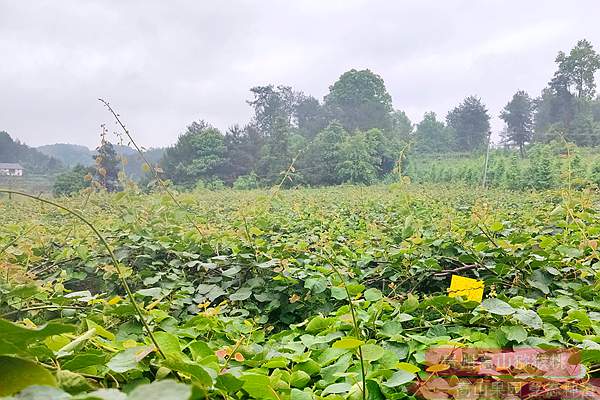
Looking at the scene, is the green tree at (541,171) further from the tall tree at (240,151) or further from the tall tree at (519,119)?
the tall tree at (519,119)

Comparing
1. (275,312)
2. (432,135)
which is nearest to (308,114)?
(432,135)

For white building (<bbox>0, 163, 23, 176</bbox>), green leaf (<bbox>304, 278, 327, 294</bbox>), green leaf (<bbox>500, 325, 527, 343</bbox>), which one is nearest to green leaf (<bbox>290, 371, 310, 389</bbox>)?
green leaf (<bbox>500, 325, 527, 343</bbox>)

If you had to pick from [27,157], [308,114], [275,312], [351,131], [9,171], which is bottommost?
[275,312]

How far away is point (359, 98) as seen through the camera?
32.2 m

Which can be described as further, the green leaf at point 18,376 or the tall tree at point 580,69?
the tall tree at point 580,69

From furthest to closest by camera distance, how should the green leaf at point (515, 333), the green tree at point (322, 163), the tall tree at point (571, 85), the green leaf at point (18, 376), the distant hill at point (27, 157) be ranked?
the tall tree at point (571, 85) → the green tree at point (322, 163) → the distant hill at point (27, 157) → the green leaf at point (515, 333) → the green leaf at point (18, 376)

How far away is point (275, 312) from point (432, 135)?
3348cm

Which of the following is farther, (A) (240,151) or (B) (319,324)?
(A) (240,151)

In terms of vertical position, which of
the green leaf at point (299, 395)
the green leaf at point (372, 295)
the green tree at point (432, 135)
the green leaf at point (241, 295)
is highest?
the green tree at point (432, 135)

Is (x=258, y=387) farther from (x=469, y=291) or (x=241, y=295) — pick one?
(x=241, y=295)

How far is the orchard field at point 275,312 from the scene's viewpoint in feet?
1.58

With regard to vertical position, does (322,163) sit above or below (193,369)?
above

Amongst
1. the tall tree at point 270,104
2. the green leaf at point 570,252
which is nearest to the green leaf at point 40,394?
the green leaf at point 570,252

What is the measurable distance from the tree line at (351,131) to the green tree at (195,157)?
1.5 inches
